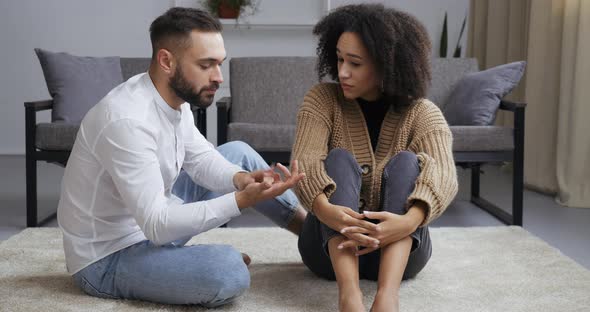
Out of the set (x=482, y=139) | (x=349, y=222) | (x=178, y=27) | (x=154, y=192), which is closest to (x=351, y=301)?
(x=349, y=222)

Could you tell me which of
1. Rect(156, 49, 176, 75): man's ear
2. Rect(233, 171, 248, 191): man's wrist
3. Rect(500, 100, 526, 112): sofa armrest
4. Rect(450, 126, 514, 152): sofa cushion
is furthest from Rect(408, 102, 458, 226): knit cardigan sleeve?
Rect(500, 100, 526, 112): sofa armrest

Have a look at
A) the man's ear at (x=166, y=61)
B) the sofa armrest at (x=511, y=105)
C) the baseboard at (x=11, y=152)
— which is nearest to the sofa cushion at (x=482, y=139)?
the sofa armrest at (x=511, y=105)

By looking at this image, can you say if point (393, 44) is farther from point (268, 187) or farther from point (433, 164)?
point (268, 187)

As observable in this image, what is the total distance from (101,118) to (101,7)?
4322 millimetres

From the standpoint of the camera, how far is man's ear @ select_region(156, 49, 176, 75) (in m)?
2.07

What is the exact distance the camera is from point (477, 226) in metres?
3.56

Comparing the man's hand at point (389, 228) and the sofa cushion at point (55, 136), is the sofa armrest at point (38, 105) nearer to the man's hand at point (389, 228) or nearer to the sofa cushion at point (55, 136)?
the sofa cushion at point (55, 136)

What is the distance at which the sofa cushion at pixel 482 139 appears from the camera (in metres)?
3.50

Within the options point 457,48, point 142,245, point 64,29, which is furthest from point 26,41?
point 142,245

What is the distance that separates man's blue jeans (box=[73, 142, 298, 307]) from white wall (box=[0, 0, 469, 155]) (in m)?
4.02

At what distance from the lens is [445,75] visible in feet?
13.9

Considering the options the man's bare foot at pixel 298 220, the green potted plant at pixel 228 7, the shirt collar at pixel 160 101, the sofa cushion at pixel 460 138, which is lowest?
the man's bare foot at pixel 298 220

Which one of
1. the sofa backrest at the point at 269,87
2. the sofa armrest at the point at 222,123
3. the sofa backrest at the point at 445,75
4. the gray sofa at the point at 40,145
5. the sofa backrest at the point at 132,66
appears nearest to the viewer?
the gray sofa at the point at 40,145

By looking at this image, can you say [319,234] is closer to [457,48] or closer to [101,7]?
[457,48]
